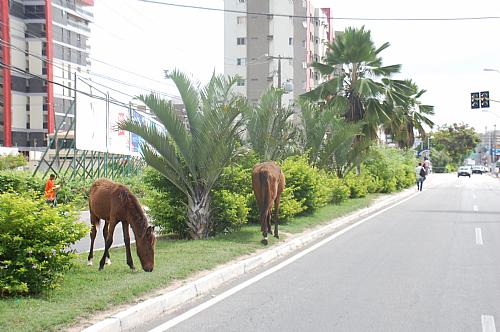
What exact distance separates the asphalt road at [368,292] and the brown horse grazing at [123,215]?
47.1 inches

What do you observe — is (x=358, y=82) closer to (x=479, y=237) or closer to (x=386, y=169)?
(x=386, y=169)

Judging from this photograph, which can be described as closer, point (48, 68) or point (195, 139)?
point (195, 139)

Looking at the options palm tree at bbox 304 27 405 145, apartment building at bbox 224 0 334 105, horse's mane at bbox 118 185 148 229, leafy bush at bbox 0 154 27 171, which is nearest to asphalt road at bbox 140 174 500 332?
horse's mane at bbox 118 185 148 229

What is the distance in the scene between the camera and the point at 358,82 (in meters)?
29.1

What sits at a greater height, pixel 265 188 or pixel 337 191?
pixel 265 188

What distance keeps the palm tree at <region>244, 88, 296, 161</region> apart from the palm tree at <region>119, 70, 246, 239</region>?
127 inches

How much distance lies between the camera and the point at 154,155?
12.5 metres

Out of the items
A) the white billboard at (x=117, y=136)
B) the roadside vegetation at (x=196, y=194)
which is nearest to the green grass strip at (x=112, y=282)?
the roadside vegetation at (x=196, y=194)

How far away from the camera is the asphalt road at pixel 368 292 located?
22.2 feet

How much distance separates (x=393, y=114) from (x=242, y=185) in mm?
18447

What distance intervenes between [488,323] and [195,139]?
736 centimetres

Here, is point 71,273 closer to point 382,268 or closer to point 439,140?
point 382,268

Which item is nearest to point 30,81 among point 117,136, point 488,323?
point 117,136

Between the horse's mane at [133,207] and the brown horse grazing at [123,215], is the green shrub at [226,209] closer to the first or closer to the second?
the brown horse grazing at [123,215]
